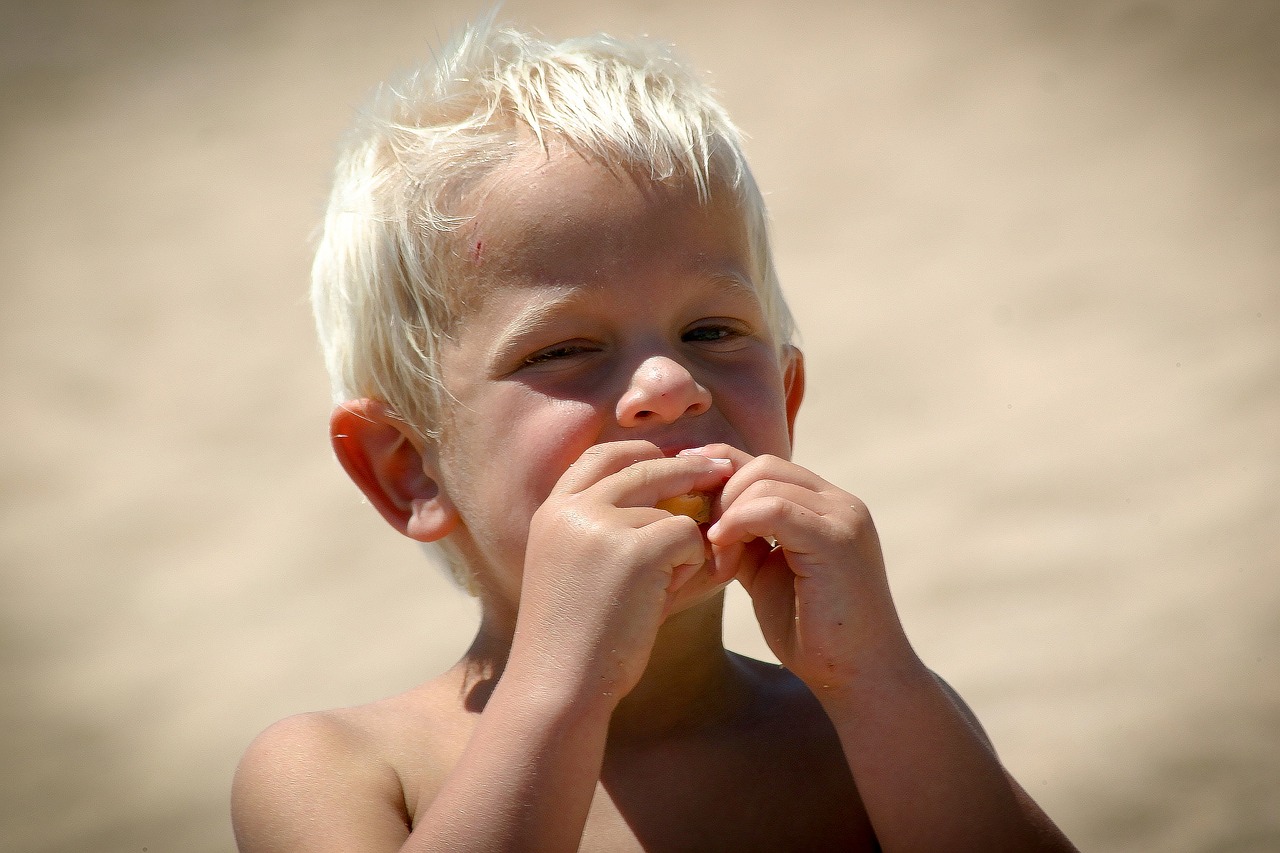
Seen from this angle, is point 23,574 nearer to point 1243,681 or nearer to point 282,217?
point 282,217

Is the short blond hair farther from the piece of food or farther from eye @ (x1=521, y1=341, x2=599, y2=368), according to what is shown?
the piece of food

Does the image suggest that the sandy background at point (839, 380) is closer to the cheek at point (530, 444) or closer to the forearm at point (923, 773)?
the cheek at point (530, 444)

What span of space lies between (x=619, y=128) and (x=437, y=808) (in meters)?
0.89

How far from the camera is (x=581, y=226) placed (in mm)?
1665

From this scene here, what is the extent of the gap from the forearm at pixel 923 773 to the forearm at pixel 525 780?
320mm

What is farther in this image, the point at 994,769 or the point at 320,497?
the point at 320,497

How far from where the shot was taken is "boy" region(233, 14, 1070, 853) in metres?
1.44

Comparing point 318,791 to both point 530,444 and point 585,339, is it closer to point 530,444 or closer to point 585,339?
point 530,444

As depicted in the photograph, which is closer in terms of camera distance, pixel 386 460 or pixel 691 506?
pixel 691 506

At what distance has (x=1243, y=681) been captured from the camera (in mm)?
2947

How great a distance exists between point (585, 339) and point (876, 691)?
0.55 meters

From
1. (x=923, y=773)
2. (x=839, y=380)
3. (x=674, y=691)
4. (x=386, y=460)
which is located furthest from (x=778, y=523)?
(x=839, y=380)

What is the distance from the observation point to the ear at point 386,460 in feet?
6.08

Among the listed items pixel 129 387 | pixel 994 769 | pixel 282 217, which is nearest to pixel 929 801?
pixel 994 769
